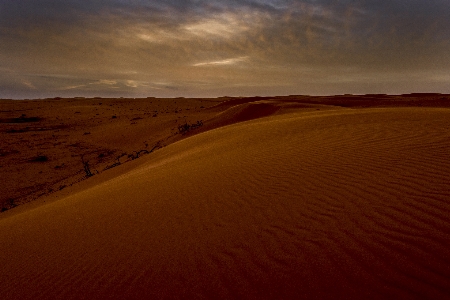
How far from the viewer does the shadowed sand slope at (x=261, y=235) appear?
244cm

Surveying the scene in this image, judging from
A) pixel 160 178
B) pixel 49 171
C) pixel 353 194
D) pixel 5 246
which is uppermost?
pixel 353 194

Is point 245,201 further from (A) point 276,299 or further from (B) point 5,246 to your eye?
(B) point 5,246

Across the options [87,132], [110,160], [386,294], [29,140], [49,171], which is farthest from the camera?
[87,132]

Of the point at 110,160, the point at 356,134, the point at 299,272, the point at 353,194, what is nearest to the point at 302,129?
the point at 356,134

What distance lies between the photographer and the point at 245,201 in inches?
162

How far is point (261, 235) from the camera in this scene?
316cm

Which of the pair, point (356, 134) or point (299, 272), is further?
point (356, 134)

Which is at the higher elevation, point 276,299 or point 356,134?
point 356,134

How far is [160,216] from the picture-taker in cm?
418

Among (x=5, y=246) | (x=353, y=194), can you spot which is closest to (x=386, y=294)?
(x=353, y=194)

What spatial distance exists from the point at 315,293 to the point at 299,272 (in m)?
0.25

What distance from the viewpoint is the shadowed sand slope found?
Result: 244cm

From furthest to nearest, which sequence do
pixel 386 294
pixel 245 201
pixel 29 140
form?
pixel 29 140, pixel 245 201, pixel 386 294

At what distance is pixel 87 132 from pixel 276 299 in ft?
84.1
